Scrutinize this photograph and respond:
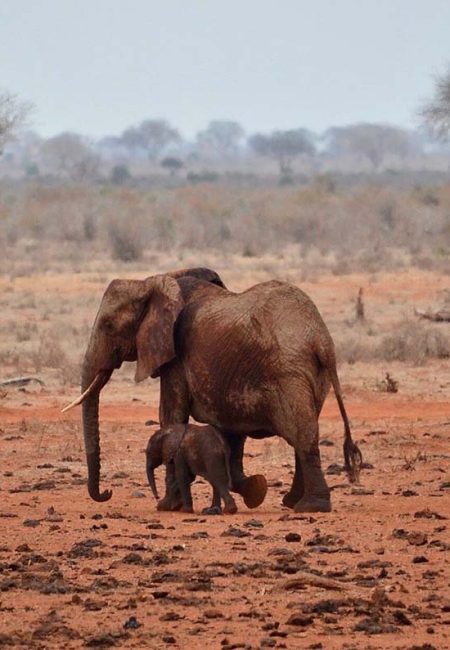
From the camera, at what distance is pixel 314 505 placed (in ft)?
34.7

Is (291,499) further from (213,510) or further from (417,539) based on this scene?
(417,539)

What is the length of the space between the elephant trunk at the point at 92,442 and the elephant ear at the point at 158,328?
0.49m

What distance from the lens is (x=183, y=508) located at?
10.6 m

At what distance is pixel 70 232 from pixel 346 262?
1180 cm

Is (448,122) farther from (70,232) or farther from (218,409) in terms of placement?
(218,409)

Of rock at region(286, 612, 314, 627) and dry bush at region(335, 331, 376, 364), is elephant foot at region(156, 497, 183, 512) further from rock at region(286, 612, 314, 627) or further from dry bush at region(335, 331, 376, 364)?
dry bush at region(335, 331, 376, 364)

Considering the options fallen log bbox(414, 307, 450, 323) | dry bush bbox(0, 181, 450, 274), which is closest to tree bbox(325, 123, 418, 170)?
dry bush bbox(0, 181, 450, 274)

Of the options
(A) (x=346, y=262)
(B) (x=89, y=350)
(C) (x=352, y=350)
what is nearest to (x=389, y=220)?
(A) (x=346, y=262)

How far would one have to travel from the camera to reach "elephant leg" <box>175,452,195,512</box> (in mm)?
10586

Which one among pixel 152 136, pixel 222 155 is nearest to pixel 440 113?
pixel 152 136

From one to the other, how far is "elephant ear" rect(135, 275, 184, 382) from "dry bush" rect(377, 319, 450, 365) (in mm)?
10101

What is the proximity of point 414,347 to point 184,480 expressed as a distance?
437 inches

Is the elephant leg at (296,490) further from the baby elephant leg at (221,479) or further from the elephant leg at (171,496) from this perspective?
the elephant leg at (171,496)

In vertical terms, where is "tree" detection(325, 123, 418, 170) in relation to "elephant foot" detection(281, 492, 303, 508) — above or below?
above
